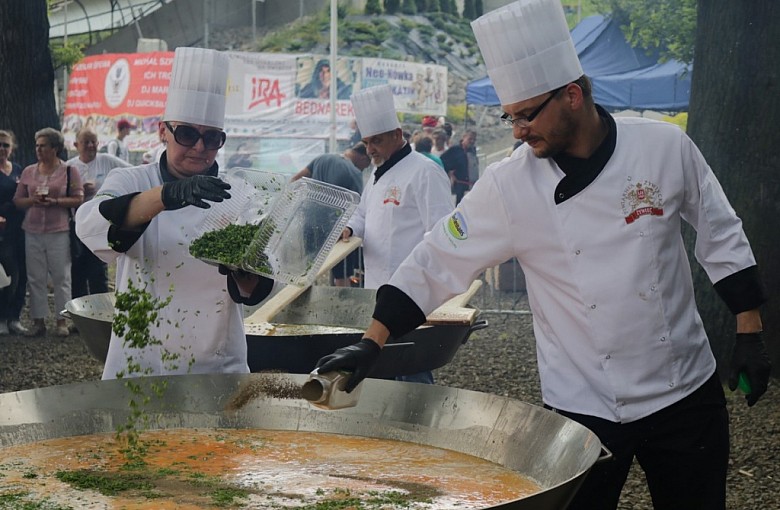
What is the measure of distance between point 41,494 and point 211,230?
1.03 meters

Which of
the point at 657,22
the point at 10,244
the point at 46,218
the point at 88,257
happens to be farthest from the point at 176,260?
the point at 657,22

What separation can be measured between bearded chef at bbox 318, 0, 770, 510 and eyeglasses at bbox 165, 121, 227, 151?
0.90 metres

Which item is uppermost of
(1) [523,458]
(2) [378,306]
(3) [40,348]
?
(2) [378,306]

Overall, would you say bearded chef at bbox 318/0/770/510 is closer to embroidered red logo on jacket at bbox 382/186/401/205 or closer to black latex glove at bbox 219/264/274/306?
black latex glove at bbox 219/264/274/306

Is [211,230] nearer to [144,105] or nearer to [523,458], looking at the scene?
[523,458]

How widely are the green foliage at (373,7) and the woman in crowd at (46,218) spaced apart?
74.2ft

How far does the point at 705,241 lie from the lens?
8.53 feet

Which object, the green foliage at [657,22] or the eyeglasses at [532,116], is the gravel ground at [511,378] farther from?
the green foliage at [657,22]


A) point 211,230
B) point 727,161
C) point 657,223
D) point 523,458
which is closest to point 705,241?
point 657,223

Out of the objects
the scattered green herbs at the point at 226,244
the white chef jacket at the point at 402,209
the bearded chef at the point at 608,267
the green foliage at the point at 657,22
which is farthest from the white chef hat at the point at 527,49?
the green foliage at the point at 657,22

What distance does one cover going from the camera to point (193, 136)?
3.16m

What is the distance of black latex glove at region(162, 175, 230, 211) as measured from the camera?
2.75 meters

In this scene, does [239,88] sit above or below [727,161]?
above

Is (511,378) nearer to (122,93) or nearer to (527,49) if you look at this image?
(527,49)
